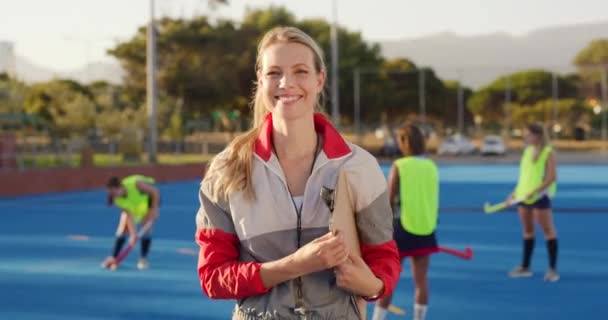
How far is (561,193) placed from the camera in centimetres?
2316

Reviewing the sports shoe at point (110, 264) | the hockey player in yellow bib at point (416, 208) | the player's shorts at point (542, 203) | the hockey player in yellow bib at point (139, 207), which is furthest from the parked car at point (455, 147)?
the hockey player in yellow bib at point (416, 208)

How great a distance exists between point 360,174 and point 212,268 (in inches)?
18.6

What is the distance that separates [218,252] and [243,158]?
0.86 ft

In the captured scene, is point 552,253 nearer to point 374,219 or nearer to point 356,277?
point 374,219

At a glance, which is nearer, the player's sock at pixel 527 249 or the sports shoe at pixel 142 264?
→ the player's sock at pixel 527 249

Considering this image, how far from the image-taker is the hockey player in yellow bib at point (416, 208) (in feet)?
22.4

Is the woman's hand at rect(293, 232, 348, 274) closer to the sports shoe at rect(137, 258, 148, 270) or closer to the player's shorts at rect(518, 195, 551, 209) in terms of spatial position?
the player's shorts at rect(518, 195, 551, 209)

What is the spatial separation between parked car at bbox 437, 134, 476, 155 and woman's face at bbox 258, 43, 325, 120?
54.0 meters

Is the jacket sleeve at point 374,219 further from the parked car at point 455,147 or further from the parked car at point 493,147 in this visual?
the parked car at point 455,147

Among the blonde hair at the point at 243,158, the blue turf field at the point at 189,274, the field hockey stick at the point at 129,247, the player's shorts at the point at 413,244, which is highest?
the blonde hair at the point at 243,158

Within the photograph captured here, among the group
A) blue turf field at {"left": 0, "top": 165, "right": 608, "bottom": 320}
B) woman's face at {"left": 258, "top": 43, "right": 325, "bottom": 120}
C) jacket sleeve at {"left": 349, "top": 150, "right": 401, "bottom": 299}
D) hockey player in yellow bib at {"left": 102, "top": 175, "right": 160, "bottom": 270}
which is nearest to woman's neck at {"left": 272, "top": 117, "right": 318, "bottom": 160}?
woman's face at {"left": 258, "top": 43, "right": 325, "bottom": 120}

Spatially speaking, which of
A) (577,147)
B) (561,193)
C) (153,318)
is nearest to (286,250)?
(153,318)

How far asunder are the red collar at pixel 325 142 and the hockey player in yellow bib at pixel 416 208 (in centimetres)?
425

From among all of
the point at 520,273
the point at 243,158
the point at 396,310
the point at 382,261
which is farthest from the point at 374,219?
the point at 520,273
